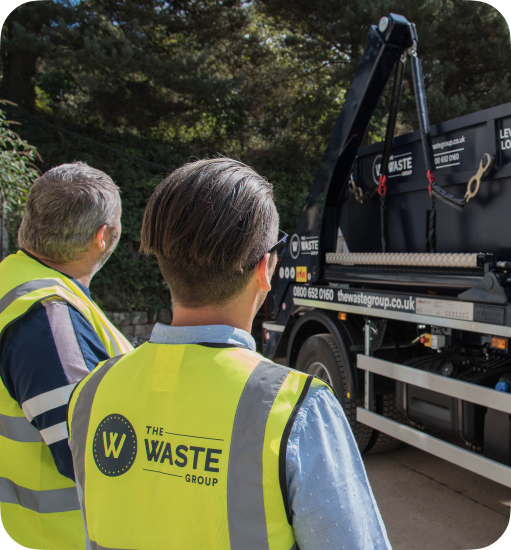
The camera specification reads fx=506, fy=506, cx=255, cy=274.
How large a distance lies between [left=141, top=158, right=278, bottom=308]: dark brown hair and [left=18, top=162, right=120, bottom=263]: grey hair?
72 cm

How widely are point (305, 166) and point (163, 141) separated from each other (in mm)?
3375

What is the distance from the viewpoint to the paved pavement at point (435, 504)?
304 cm

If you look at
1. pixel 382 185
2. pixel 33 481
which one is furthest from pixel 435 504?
pixel 33 481

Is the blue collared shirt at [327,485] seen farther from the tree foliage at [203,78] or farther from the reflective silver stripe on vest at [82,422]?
the tree foliage at [203,78]

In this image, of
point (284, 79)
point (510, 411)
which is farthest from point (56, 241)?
point (284, 79)

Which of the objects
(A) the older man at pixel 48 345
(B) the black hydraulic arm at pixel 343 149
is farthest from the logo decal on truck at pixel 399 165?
(A) the older man at pixel 48 345

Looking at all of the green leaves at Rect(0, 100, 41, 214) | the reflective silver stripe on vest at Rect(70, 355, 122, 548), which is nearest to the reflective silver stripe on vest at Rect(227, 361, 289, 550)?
the reflective silver stripe on vest at Rect(70, 355, 122, 548)

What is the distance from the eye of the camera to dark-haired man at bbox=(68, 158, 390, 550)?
824 millimetres

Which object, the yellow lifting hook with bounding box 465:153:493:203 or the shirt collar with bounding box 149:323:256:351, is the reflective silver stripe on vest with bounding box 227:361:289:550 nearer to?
the shirt collar with bounding box 149:323:256:351

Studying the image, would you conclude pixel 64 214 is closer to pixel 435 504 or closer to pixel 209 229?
pixel 209 229

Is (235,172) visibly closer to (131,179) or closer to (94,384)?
(94,384)

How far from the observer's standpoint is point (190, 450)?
0.88 metres

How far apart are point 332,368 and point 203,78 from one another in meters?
7.27

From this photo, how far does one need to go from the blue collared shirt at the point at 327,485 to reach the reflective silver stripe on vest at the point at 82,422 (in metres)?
0.44
